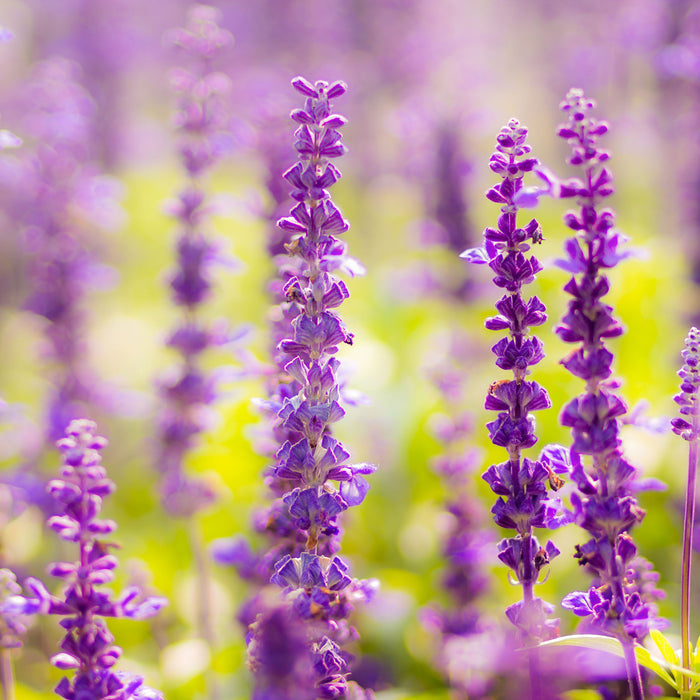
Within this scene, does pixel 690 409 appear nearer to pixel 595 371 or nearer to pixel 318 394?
pixel 595 371

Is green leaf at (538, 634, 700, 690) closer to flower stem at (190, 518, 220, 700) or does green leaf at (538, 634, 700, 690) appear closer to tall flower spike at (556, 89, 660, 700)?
tall flower spike at (556, 89, 660, 700)

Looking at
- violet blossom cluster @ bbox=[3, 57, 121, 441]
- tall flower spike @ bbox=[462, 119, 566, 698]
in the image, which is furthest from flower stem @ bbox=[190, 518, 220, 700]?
tall flower spike @ bbox=[462, 119, 566, 698]

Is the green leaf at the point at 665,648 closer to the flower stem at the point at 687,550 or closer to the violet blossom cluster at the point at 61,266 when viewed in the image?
the flower stem at the point at 687,550

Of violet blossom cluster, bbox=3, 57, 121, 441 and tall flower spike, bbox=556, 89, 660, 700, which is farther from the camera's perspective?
violet blossom cluster, bbox=3, 57, 121, 441

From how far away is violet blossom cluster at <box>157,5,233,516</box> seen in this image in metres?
2.70

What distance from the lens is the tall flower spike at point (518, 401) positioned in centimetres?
137

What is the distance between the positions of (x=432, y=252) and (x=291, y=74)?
→ 1.84 metres

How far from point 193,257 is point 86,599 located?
4.68 ft

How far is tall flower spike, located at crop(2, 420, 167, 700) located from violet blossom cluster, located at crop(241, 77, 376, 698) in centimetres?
26

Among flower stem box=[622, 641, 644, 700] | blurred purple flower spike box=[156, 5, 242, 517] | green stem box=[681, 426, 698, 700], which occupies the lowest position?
flower stem box=[622, 641, 644, 700]

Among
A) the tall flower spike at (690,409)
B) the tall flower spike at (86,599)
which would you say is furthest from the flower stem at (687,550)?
the tall flower spike at (86,599)

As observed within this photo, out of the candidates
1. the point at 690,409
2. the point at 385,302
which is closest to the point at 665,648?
the point at 690,409

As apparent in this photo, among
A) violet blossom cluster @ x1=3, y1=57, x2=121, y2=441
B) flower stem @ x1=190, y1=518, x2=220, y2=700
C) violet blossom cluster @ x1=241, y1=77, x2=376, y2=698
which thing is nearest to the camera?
violet blossom cluster @ x1=241, y1=77, x2=376, y2=698

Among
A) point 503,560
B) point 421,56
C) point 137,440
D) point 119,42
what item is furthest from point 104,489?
point 119,42
